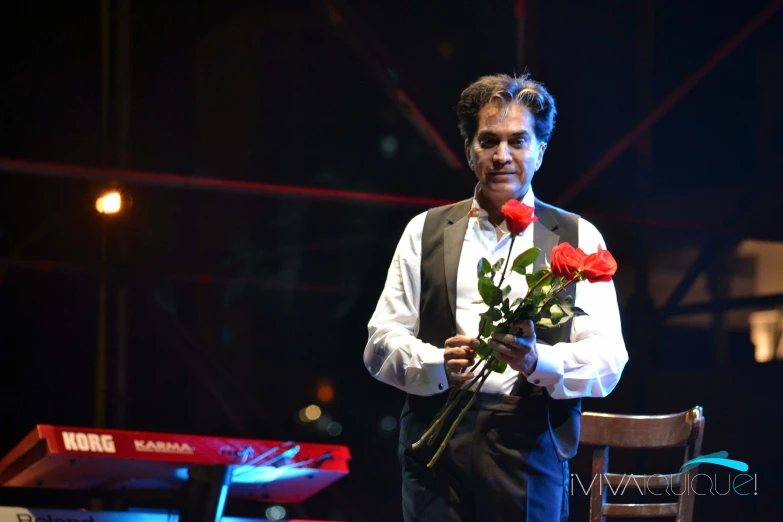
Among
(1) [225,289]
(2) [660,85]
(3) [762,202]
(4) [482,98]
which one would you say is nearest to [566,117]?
(2) [660,85]

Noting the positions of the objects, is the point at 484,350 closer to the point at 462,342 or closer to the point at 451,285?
the point at 462,342

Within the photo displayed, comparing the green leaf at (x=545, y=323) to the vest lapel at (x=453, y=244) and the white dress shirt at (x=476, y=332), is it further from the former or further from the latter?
the vest lapel at (x=453, y=244)

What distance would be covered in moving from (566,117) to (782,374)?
4.40 ft

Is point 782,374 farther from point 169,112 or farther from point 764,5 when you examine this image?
point 169,112

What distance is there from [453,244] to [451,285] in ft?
0.33

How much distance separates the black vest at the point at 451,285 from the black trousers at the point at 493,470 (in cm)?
4

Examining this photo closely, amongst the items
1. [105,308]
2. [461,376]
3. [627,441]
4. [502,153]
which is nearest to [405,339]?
[461,376]

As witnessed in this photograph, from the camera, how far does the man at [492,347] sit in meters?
1.79

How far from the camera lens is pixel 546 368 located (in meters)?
1.73

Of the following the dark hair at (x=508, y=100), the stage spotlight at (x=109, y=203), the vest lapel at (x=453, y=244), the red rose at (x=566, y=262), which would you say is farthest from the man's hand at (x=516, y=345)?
the stage spotlight at (x=109, y=203)

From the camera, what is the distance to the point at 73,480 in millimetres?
2375

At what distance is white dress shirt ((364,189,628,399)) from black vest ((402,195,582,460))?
19 mm

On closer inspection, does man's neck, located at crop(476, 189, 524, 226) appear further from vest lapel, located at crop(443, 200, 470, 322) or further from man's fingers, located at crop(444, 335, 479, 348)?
man's fingers, located at crop(444, 335, 479, 348)

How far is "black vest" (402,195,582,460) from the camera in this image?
1.86 meters
